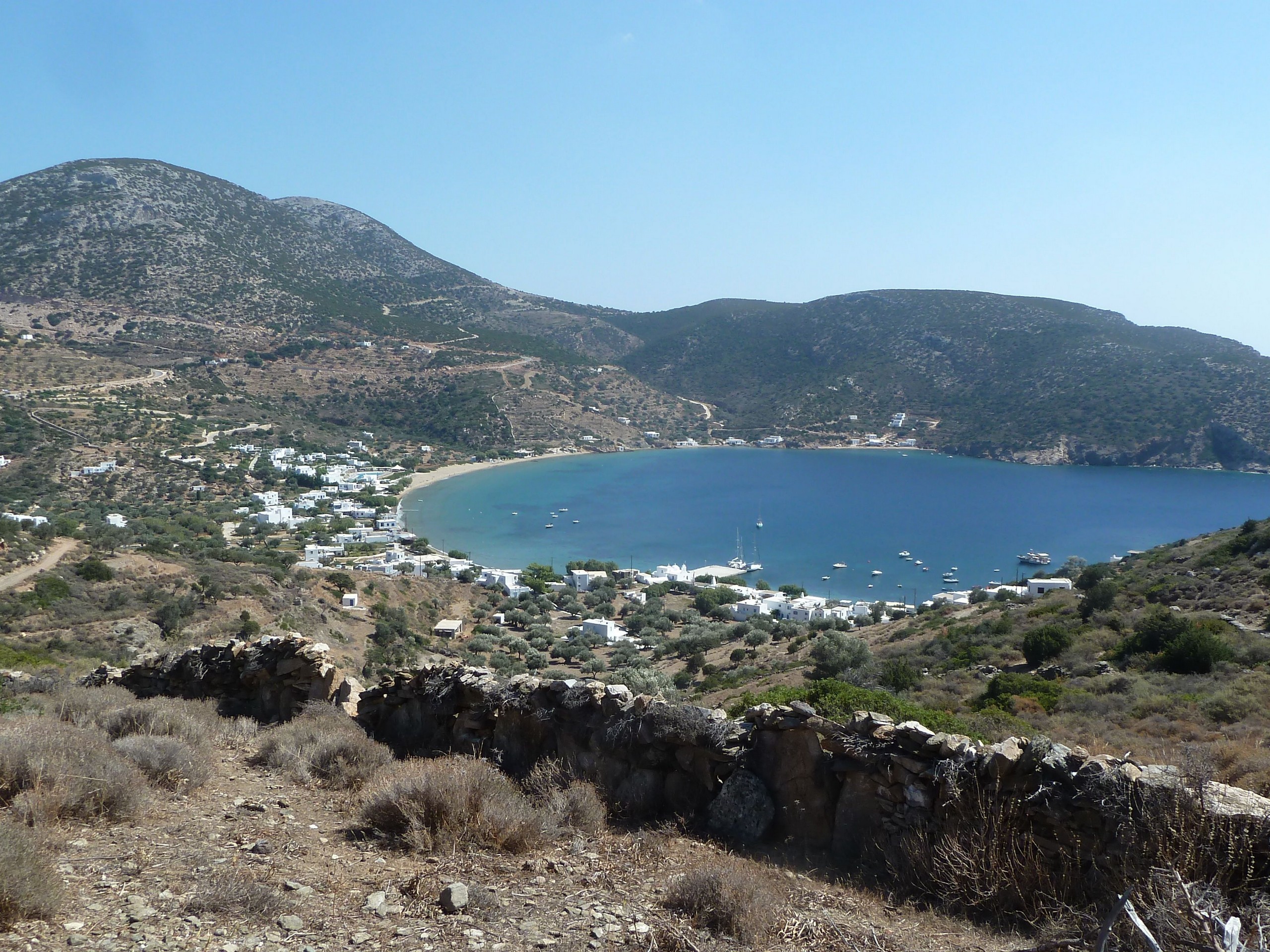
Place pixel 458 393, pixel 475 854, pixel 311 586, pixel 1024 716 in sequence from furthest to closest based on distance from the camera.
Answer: pixel 458 393
pixel 311 586
pixel 1024 716
pixel 475 854

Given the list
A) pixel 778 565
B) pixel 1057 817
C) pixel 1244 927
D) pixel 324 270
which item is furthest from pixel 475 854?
pixel 324 270

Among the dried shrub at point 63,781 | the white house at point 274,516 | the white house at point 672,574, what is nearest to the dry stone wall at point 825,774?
the dried shrub at point 63,781

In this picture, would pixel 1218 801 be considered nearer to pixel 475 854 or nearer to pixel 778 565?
pixel 475 854

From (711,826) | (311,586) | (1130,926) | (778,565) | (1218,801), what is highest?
(1218,801)

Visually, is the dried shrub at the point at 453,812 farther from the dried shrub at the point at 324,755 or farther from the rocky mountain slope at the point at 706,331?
the rocky mountain slope at the point at 706,331

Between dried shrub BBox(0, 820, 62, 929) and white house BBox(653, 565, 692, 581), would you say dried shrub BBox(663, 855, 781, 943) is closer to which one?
dried shrub BBox(0, 820, 62, 929)

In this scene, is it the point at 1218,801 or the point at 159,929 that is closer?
the point at 159,929
